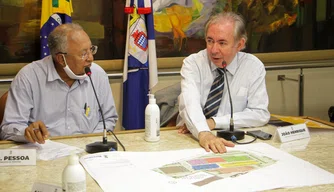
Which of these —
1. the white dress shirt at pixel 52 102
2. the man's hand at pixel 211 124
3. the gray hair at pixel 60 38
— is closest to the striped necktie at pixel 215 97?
the man's hand at pixel 211 124

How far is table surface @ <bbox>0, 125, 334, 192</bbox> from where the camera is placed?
1592 mm

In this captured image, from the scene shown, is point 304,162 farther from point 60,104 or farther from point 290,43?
point 290,43

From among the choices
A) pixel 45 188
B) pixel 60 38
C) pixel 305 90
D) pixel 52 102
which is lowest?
pixel 305 90

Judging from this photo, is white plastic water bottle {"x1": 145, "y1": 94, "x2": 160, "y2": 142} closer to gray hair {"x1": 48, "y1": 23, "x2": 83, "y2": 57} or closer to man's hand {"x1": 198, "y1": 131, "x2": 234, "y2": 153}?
man's hand {"x1": 198, "y1": 131, "x2": 234, "y2": 153}

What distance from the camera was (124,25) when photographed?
3.99 metres

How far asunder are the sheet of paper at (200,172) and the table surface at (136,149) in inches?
2.3

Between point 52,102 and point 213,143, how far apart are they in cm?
104

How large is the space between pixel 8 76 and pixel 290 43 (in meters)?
2.69

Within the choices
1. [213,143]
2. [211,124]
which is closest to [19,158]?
[213,143]

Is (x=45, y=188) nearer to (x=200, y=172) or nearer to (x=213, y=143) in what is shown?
(x=200, y=172)

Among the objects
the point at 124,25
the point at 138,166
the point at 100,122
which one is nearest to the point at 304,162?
the point at 138,166

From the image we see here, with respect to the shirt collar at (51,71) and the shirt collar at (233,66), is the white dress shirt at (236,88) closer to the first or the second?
the shirt collar at (233,66)

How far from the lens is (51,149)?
2002 mm

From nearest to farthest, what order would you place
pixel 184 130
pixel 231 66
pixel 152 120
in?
pixel 152 120, pixel 184 130, pixel 231 66
